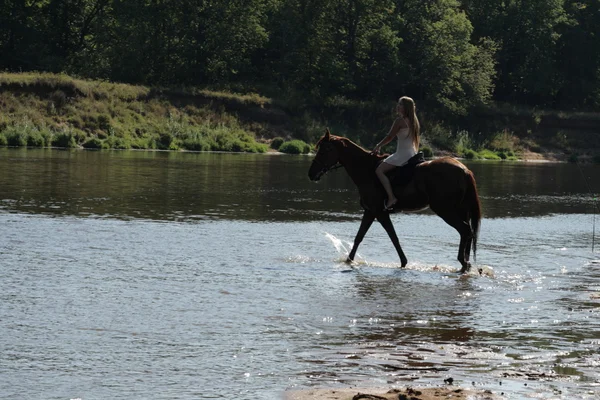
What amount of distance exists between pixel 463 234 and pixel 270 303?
5.32 meters

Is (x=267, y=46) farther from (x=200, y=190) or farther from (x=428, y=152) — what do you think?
(x=200, y=190)

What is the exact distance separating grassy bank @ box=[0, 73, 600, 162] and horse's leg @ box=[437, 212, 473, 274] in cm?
4072

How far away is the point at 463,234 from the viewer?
17188 millimetres

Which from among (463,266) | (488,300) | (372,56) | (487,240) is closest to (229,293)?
(488,300)

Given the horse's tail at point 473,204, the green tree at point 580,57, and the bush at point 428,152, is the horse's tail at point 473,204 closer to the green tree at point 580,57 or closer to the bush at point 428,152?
the bush at point 428,152

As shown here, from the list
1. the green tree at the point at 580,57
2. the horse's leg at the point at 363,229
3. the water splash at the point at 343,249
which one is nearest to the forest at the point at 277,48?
the green tree at the point at 580,57

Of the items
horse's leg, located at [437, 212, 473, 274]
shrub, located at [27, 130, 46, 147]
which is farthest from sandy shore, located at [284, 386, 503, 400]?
shrub, located at [27, 130, 46, 147]

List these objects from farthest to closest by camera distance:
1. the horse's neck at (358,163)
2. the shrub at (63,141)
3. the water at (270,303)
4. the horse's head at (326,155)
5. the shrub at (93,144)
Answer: the shrub at (93,144)
the shrub at (63,141)
the horse's head at (326,155)
the horse's neck at (358,163)
the water at (270,303)

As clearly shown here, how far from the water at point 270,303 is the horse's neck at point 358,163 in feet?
4.32

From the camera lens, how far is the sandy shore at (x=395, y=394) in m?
8.20

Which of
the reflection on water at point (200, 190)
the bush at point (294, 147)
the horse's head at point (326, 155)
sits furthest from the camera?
the bush at point (294, 147)

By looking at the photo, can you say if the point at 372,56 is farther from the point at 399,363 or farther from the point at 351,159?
the point at 399,363

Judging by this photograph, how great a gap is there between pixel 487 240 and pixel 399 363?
473 inches

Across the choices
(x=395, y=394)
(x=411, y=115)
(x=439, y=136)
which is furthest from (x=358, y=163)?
(x=439, y=136)
